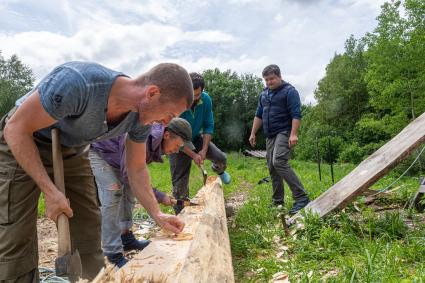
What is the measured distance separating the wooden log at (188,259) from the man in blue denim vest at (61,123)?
1.83 ft

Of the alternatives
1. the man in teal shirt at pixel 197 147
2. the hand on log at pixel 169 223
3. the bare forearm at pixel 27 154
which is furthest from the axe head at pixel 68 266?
the man in teal shirt at pixel 197 147

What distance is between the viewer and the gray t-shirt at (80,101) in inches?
78.9

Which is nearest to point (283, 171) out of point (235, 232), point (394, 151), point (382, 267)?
point (235, 232)

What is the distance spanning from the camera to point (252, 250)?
3723 mm


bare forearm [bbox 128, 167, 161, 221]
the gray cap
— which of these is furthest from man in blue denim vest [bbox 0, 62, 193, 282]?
the gray cap

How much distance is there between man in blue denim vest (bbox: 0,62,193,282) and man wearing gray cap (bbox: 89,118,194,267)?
30.8 inches

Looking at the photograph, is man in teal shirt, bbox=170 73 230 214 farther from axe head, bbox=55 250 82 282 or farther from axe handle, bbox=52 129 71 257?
axe head, bbox=55 250 82 282

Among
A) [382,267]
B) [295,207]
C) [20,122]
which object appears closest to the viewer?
[20,122]

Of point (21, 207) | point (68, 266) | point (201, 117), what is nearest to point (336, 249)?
point (68, 266)

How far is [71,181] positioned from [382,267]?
7.48 ft

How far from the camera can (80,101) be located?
2.09 metres

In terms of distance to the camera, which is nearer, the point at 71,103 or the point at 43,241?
the point at 71,103

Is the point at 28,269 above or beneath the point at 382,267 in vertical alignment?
above

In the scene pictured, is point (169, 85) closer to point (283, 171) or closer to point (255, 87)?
point (283, 171)
